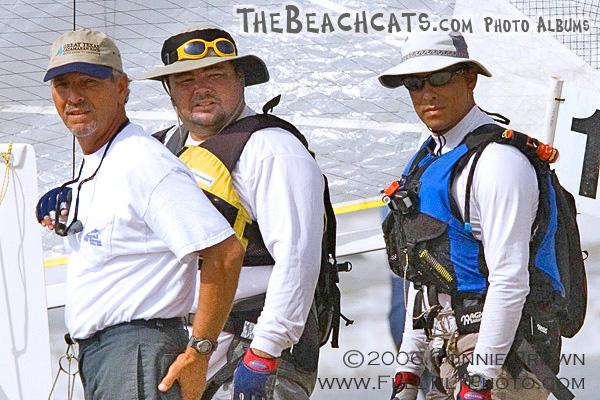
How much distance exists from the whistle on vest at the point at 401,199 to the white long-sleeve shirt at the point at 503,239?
0.75 feet

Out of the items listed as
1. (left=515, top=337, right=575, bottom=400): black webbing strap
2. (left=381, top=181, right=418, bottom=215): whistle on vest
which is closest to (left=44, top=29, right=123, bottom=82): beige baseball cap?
(left=381, top=181, right=418, bottom=215): whistle on vest

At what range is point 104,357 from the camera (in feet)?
8.46

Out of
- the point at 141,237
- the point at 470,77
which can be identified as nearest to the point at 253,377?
the point at 141,237

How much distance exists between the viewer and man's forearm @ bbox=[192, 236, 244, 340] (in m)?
2.53

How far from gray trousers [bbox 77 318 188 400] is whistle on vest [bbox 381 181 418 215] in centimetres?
97

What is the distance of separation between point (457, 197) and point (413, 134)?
4.61 feet

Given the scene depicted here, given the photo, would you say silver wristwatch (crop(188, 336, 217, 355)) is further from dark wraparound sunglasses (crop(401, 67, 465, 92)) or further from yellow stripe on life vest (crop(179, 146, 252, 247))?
dark wraparound sunglasses (crop(401, 67, 465, 92))

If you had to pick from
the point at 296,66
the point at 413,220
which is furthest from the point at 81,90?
the point at 296,66

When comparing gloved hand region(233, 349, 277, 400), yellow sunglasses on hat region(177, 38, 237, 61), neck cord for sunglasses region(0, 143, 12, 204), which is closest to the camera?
gloved hand region(233, 349, 277, 400)

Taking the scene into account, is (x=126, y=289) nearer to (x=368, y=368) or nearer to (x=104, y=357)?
(x=104, y=357)

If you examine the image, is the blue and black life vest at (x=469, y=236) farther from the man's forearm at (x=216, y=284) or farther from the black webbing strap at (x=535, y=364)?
the man's forearm at (x=216, y=284)

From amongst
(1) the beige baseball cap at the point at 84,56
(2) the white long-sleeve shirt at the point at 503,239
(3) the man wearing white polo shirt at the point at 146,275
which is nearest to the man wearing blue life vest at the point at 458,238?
(2) the white long-sleeve shirt at the point at 503,239

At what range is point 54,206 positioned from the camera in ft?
9.42

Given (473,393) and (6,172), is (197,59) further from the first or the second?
(473,393)
